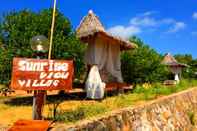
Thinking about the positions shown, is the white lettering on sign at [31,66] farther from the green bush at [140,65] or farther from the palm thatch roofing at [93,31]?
the green bush at [140,65]

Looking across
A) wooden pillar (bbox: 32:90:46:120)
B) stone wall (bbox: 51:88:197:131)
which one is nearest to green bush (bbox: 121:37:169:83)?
stone wall (bbox: 51:88:197:131)

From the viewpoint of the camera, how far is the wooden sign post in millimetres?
9508

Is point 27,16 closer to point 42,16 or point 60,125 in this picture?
point 42,16

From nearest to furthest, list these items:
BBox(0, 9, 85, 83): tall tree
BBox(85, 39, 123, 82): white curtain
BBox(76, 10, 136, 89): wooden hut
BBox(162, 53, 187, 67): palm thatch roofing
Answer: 1. BBox(0, 9, 85, 83): tall tree
2. BBox(76, 10, 136, 89): wooden hut
3. BBox(85, 39, 123, 82): white curtain
4. BBox(162, 53, 187, 67): palm thatch roofing

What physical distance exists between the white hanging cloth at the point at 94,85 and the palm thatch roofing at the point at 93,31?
1607 millimetres

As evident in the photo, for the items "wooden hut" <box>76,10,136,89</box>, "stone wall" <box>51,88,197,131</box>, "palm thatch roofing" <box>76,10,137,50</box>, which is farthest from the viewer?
"wooden hut" <box>76,10,136,89</box>

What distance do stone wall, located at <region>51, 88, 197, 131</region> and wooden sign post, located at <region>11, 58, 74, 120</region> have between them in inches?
59.1

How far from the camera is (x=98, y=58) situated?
21.2m

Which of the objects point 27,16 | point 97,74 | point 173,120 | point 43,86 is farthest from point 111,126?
point 27,16

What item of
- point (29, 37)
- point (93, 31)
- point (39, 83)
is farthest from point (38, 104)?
point (93, 31)

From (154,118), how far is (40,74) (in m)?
3.92

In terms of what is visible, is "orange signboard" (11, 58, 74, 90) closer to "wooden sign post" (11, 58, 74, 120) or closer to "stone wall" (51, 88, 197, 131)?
"wooden sign post" (11, 58, 74, 120)

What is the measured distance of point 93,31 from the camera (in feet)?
66.8

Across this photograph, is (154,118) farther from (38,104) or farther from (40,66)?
(40,66)
